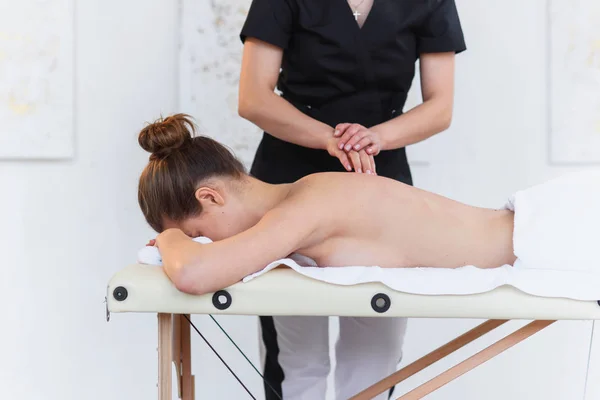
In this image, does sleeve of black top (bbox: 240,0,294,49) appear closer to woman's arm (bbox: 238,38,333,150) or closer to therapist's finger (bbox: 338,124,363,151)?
woman's arm (bbox: 238,38,333,150)

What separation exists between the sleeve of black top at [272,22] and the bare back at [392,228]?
1.60 feet

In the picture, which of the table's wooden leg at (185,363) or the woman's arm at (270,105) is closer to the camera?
the table's wooden leg at (185,363)

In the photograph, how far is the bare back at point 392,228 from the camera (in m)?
1.39

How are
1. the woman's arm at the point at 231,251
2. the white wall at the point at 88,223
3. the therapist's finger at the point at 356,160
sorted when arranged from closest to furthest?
1. the woman's arm at the point at 231,251
2. the therapist's finger at the point at 356,160
3. the white wall at the point at 88,223

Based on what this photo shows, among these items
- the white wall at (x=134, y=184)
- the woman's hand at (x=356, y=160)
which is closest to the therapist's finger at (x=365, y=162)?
the woman's hand at (x=356, y=160)

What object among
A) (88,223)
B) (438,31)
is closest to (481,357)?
(438,31)

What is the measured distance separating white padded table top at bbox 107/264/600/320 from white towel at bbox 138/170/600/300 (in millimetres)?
14

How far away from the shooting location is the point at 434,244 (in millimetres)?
1449

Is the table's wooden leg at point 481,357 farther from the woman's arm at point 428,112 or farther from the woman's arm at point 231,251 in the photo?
the woman's arm at point 428,112

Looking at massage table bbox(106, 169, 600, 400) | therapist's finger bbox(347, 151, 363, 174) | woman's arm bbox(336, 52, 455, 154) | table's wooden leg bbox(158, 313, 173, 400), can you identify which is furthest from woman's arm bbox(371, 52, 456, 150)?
table's wooden leg bbox(158, 313, 173, 400)

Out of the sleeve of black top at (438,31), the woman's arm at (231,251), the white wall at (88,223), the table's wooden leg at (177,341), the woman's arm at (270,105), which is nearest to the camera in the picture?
the woman's arm at (231,251)

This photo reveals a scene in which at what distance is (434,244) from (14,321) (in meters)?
1.69

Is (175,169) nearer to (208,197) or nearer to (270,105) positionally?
(208,197)

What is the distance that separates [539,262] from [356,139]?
1.57ft
